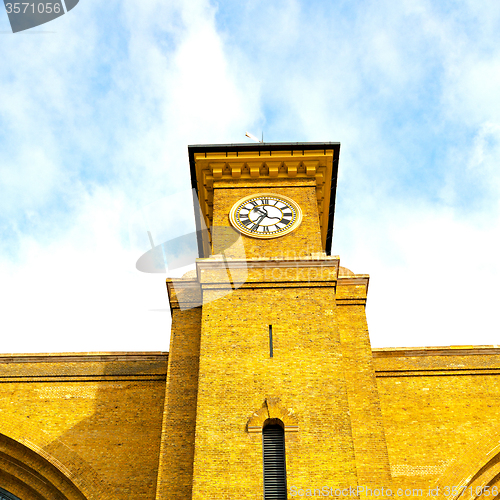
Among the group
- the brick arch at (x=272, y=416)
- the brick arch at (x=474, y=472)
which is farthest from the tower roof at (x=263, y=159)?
the brick arch at (x=474, y=472)

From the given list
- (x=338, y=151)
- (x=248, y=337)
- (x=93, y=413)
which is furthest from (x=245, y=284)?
(x=338, y=151)

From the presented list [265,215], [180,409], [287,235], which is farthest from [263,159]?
[180,409]

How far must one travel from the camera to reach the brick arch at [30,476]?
16.2 meters

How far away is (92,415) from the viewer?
1728cm

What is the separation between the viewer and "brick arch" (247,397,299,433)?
14.1 metres

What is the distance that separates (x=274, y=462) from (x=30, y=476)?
23.2 feet

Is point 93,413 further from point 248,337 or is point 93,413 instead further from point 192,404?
point 248,337

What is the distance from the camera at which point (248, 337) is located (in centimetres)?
1598

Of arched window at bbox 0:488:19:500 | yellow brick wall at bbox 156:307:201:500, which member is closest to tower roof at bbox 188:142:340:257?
yellow brick wall at bbox 156:307:201:500

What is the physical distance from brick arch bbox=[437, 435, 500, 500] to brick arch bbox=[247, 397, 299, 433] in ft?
14.0

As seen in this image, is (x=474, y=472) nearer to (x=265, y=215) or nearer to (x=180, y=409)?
(x=180, y=409)

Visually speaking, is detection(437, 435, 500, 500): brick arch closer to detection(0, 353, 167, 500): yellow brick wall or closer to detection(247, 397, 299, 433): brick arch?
detection(247, 397, 299, 433): brick arch

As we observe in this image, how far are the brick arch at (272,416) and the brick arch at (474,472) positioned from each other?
14.0 feet

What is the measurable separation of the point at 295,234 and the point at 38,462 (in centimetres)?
965
